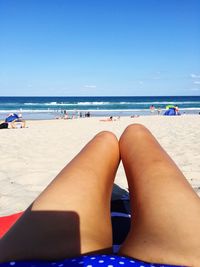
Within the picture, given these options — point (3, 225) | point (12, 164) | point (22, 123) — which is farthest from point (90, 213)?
point (22, 123)

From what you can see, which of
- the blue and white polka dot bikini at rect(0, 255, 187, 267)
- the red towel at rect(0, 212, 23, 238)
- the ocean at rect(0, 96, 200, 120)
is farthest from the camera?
the ocean at rect(0, 96, 200, 120)

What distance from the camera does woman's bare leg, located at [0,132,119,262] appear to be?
0.85 metres

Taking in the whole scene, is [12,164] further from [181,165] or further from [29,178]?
[181,165]

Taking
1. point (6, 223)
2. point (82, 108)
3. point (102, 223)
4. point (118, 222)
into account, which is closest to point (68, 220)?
point (102, 223)

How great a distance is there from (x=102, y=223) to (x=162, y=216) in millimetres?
252

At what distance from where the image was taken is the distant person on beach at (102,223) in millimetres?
823

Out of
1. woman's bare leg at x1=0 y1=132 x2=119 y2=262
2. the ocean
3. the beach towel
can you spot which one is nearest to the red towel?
the beach towel

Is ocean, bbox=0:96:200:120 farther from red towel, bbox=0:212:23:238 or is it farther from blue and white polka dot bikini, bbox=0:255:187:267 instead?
blue and white polka dot bikini, bbox=0:255:187:267

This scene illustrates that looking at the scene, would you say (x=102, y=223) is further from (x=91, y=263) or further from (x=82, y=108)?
(x=82, y=108)

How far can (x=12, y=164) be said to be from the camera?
383cm

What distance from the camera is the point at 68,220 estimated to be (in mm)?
949

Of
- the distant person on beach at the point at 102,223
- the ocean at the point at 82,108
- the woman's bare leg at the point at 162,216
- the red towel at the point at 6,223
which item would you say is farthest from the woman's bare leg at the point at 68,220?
the ocean at the point at 82,108

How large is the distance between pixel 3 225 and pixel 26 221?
3.28ft

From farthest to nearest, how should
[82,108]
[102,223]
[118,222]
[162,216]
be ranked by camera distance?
1. [82,108]
2. [118,222]
3. [102,223]
4. [162,216]
